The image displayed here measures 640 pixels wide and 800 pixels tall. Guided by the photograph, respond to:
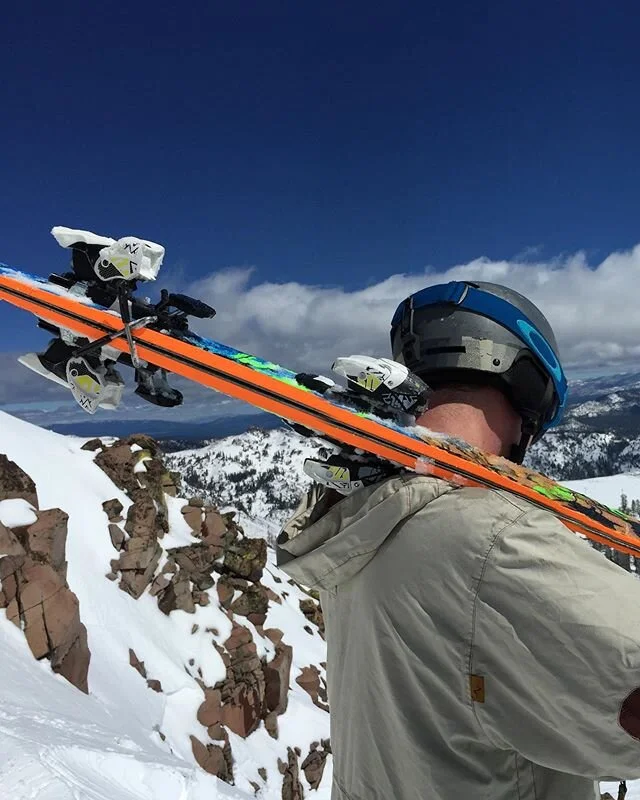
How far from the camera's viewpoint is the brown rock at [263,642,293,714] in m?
19.9

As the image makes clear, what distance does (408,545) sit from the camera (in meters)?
1.57

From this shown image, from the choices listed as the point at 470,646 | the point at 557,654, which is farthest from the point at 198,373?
the point at 557,654

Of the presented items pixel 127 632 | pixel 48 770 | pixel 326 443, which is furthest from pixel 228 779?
pixel 326 443

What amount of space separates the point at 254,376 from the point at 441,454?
1224 millimetres

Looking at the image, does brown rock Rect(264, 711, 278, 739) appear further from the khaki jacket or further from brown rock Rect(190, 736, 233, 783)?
the khaki jacket

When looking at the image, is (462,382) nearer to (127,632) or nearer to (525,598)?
(525,598)

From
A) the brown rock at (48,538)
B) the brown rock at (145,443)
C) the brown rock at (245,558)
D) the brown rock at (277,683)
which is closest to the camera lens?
the brown rock at (48,538)

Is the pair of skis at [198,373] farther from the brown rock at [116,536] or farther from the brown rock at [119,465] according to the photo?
the brown rock at [119,465]

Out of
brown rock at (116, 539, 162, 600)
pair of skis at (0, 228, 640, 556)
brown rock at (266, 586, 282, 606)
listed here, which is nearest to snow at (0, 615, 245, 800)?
pair of skis at (0, 228, 640, 556)

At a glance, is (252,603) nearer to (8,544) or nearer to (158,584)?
(158,584)

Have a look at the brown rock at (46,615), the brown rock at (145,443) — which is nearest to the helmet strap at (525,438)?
the brown rock at (46,615)

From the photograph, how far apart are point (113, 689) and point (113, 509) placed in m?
9.27

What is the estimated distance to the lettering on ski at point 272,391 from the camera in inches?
94.3

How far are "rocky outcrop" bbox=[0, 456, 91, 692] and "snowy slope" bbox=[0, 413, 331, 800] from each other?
1.05ft
